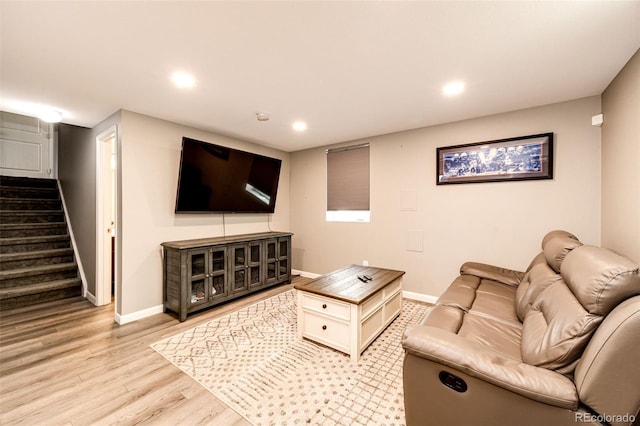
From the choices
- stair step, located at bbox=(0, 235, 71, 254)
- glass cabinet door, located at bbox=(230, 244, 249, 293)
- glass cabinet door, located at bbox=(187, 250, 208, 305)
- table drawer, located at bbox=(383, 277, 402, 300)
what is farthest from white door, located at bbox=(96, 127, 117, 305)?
table drawer, located at bbox=(383, 277, 402, 300)

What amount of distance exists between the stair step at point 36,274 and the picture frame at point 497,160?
5.37 m

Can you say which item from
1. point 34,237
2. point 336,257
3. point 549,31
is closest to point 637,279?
point 549,31

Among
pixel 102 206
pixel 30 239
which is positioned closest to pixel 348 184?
pixel 102 206

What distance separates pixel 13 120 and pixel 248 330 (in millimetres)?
5865

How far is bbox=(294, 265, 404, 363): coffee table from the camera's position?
86.9 inches

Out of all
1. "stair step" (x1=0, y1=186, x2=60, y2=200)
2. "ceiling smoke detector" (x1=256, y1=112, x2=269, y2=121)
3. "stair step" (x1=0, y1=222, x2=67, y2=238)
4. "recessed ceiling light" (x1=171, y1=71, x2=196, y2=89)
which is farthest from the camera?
"stair step" (x1=0, y1=186, x2=60, y2=200)

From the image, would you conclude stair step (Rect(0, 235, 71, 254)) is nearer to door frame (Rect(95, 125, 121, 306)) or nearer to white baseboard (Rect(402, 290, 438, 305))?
door frame (Rect(95, 125, 121, 306))

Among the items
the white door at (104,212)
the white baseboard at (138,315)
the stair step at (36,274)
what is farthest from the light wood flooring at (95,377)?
the stair step at (36,274)

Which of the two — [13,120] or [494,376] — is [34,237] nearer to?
[13,120]

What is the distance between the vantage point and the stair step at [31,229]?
12.7ft

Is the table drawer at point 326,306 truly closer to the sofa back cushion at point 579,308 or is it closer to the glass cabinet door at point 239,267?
the sofa back cushion at point 579,308

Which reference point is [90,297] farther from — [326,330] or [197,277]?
[326,330]

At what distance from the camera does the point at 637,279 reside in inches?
41.8

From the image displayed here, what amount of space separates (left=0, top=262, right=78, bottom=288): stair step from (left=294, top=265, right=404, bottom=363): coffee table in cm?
369
